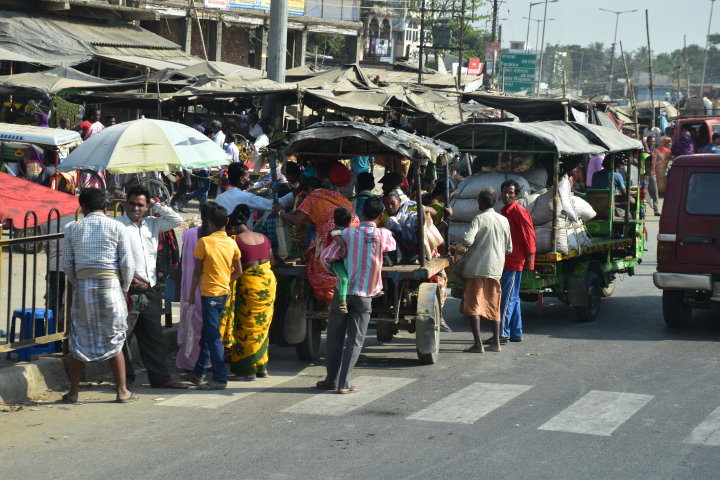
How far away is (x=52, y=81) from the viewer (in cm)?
1839

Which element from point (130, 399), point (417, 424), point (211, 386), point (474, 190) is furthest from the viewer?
point (474, 190)

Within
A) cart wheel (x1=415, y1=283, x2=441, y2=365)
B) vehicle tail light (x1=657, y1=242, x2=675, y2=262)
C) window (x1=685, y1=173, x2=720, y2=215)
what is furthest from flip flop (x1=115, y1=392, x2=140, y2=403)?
window (x1=685, y1=173, x2=720, y2=215)

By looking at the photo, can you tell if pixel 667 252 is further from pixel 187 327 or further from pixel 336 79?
pixel 336 79

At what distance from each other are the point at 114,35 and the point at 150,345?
22885 mm

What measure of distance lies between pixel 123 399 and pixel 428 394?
7.95ft

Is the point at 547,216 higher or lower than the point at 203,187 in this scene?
higher

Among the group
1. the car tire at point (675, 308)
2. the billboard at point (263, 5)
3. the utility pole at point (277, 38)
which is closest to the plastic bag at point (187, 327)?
the car tire at point (675, 308)

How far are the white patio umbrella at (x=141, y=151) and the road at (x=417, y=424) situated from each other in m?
2.04

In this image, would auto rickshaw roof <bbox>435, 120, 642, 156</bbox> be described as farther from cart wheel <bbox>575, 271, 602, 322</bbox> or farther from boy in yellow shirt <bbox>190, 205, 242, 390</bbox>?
boy in yellow shirt <bbox>190, 205, 242, 390</bbox>

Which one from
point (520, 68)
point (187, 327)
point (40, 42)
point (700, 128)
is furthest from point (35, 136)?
point (520, 68)

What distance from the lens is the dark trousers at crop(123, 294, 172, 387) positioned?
7.00 meters

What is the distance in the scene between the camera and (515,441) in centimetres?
554

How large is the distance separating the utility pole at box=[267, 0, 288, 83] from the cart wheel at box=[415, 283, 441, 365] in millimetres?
10028

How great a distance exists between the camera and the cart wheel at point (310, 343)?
8.15 metres
